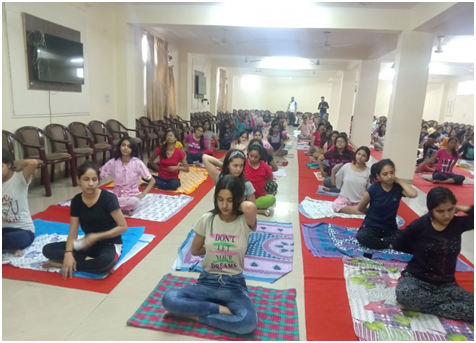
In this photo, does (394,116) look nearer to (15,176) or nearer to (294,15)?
(294,15)

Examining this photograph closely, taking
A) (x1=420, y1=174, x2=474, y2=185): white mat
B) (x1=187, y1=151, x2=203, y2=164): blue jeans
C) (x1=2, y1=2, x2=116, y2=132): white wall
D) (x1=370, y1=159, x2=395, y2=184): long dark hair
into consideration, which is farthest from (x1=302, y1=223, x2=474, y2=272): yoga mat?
(x1=2, y1=2, x2=116, y2=132): white wall

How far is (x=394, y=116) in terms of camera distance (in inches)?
253

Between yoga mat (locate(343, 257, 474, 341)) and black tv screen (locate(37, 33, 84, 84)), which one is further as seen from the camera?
black tv screen (locate(37, 33, 84, 84))

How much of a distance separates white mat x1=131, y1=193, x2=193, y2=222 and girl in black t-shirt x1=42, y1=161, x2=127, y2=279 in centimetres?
122

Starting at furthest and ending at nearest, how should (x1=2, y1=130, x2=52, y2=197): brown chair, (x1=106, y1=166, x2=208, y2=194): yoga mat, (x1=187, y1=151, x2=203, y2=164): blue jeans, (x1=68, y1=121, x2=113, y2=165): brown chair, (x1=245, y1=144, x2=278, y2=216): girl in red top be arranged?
(x1=187, y1=151, x2=203, y2=164): blue jeans → (x1=68, y1=121, x2=113, y2=165): brown chair → (x1=106, y1=166, x2=208, y2=194): yoga mat → (x1=2, y1=130, x2=52, y2=197): brown chair → (x1=245, y1=144, x2=278, y2=216): girl in red top

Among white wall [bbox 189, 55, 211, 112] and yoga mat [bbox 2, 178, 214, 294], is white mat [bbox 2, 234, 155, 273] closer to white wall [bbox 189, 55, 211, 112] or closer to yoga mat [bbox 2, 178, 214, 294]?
yoga mat [bbox 2, 178, 214, 294]

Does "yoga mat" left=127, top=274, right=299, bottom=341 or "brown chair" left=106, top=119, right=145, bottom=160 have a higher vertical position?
"brown chair" left=106, top=119, right=145, bottom=160

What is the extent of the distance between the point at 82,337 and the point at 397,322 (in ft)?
6.28

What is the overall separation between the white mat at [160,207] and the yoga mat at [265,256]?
2.20 feet

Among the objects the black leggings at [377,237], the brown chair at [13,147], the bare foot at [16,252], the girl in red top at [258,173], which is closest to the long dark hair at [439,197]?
the black leggings at [377,237]

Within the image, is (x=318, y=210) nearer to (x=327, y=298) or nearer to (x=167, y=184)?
(x=327, y=298)

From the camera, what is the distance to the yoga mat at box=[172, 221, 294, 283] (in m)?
2.80

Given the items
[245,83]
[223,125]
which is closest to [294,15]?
[223,125]

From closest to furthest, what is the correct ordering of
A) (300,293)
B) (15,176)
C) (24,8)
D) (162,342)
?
(162,342) < (300,293) < (15,176) < (24,8)
